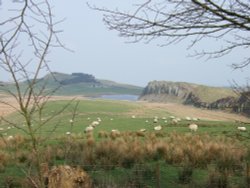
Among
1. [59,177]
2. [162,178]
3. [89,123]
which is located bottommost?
[89,123]

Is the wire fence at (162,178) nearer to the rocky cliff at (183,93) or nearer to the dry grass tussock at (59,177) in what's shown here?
the dry grass tussock at (59,177)

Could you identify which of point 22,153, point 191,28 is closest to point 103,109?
point 22,153

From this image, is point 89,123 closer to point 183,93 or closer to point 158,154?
point 158,154

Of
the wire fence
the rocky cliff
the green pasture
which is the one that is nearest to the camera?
the green pasture

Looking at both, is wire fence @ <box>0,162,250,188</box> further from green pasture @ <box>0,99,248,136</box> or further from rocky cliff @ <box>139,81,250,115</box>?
rocky cliff @ <box>139,81,250,115</box>

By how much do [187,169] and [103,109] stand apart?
4473 centimetres

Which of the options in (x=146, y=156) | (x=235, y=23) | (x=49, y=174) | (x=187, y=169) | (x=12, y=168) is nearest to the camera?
(x=235, y=23)

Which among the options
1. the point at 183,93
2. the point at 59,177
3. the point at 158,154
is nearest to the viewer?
the point at 59,177

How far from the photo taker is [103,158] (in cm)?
1273

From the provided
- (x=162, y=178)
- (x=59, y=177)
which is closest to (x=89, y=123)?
(x=162, y=178)

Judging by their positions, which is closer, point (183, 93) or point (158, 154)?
point (158, 154)

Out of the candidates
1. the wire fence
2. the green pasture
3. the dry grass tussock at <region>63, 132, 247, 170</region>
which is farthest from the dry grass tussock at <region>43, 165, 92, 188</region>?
the dry grass tussock at <region>63, 132, 247, 170</region>

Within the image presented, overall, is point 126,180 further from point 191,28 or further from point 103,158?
point 191,28

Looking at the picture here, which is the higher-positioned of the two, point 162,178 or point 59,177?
point 59,177
